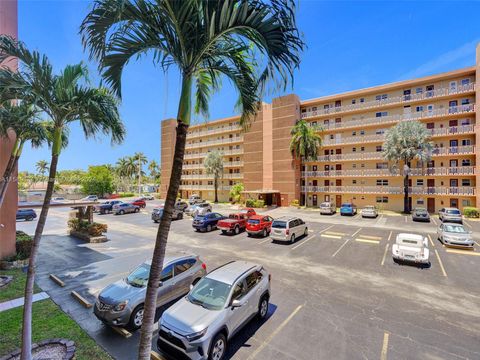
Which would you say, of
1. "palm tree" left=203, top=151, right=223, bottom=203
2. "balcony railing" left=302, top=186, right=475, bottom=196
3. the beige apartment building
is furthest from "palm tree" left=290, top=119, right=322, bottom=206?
"palm tree" left=203, top=151, right=223, bottom=203

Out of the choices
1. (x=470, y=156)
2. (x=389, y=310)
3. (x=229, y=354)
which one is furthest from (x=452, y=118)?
(x=229, y=354)

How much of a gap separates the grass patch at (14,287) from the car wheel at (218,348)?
8.56 meters

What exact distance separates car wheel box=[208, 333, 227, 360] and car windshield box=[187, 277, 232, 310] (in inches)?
25.5

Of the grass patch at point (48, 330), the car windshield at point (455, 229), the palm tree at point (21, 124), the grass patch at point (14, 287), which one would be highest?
the palm tree at point (21, 124)

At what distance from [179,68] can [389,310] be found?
9.71 metres

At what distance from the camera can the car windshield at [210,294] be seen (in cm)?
600

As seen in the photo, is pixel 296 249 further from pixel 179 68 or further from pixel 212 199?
pixel 212 199

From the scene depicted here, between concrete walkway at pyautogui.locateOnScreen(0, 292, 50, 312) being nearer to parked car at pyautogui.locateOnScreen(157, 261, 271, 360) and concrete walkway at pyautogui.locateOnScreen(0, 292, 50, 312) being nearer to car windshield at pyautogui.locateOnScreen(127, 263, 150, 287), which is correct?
car windshield at pyautogui.locateOnScreen(127, 263, 150, 287)

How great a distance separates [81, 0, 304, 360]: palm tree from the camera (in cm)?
320

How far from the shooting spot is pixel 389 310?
7875mm

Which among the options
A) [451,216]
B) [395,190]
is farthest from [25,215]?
[395,190]

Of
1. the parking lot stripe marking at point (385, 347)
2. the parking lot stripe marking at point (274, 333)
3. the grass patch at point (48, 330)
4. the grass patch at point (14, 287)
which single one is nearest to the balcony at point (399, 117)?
the parking lot stripe marking at point (385, 347)

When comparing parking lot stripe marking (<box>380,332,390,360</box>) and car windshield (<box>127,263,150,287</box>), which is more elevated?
car windshield (<box>127,263,150,287</box>)

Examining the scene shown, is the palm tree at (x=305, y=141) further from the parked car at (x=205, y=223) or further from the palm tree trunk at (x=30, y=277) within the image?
the palm tree trunk at (x=30, y=277)
